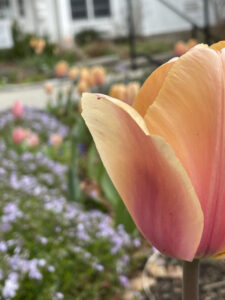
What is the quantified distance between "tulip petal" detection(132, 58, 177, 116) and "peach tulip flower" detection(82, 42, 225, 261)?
43mm

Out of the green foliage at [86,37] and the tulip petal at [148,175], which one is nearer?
the tulip petal at [148,175]

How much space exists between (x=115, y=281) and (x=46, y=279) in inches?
16.6

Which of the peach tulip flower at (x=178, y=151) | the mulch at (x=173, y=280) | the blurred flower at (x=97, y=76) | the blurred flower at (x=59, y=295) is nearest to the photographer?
the peach tulip flower at (x=178, y=151)

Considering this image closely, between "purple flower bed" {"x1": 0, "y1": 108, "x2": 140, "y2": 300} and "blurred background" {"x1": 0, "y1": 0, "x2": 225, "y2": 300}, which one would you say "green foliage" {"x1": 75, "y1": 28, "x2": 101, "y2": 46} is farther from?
"purple flower bed" {"x1": 0, "y1": 108, "x2": 140, "y2": 300}

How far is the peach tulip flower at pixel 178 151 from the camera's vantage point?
40 centimetres

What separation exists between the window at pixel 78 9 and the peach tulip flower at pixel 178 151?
1791 cm

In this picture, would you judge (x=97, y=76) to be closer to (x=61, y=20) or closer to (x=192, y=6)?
(x=192, y=6)

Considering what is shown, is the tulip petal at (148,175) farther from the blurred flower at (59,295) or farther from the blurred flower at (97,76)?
the blurred flower at (97,76)

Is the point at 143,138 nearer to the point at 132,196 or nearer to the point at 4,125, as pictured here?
the point at 132,196

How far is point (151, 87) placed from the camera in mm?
464

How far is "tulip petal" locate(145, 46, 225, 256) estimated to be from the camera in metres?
0.40

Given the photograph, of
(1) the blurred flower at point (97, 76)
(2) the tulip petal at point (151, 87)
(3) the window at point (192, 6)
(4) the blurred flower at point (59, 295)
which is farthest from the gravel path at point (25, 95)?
(2) the tulip petal at point (151, 87)

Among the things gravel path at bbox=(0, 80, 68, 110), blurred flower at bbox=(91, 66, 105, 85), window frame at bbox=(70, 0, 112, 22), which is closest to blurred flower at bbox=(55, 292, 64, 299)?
blurred flower at bbox=(91, 66, 105, 85)

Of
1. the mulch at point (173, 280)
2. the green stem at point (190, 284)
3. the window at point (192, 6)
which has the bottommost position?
the window at point (192, 6)
